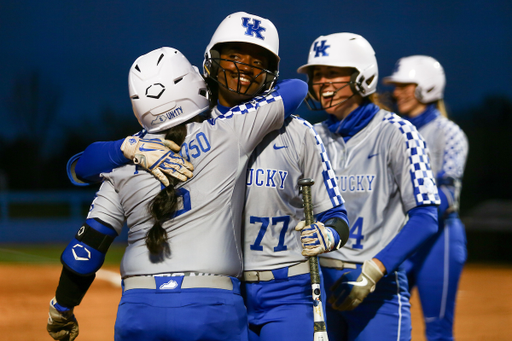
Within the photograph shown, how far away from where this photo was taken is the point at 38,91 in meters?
30.9

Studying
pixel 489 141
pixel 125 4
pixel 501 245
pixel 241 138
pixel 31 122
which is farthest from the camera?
pixel 125 4

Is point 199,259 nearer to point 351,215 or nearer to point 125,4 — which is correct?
point 351,215

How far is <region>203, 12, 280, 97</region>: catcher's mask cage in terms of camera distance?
2.82 m

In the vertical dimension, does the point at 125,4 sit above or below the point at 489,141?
above

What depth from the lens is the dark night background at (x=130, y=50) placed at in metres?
28.5

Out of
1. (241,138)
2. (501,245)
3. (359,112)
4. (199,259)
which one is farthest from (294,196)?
(501,245)

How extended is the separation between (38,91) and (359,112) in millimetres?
30671

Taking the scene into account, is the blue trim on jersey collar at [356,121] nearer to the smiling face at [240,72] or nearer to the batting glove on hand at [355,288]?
the smiling face at [240,72]

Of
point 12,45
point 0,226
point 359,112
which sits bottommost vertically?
point 0,226

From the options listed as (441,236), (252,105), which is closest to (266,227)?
(252,105)

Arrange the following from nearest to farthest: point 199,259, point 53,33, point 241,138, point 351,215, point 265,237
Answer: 1. point 199,259
2. point 241,138
3. point 265,237
4. point 351,215
5. point 53,33

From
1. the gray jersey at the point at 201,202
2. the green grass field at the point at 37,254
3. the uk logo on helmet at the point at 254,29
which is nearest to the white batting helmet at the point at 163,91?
the gray jersey at the point at 201,202

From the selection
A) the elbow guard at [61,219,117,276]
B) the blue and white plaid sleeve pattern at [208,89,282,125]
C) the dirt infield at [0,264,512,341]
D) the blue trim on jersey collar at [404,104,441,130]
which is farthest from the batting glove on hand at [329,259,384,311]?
the dirt infield at [0,264,512,341]

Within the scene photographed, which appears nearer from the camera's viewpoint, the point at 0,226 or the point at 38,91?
the point at 0,226
